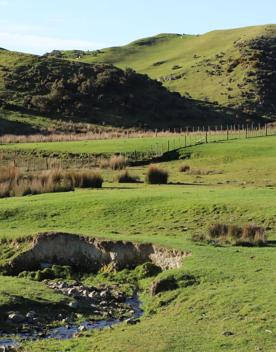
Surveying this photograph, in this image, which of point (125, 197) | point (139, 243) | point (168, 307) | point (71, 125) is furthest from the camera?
point (71, 125)

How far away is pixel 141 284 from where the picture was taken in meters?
21.2

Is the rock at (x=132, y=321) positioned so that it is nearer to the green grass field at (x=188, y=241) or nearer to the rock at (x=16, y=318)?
the green grass field at (x=188, y=241)

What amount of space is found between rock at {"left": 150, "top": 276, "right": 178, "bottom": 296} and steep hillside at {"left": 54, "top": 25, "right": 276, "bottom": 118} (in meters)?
92.3

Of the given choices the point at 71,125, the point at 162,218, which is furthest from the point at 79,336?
the point at 71,125

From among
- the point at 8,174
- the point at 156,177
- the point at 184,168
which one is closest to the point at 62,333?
the point at 8,174

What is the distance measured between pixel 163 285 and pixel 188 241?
4536 mm

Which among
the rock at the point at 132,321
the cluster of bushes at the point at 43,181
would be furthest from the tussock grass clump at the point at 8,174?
the rock at the point at 132,321

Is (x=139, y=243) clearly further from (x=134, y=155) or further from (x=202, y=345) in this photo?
(x=134, y=155)

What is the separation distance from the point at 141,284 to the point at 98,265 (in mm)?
3113

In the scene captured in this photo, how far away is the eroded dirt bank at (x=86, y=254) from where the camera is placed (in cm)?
2283

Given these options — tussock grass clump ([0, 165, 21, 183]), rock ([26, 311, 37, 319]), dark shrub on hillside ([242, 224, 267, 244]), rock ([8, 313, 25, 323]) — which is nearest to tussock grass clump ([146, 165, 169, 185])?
tussock grass clump ([0, 165, 21, 183])

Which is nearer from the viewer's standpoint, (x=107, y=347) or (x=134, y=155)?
(x=107, y=347)

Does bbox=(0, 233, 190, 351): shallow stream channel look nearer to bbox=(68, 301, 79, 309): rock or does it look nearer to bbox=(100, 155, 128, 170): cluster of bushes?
bbox=(68, 301, 79, 309): rock

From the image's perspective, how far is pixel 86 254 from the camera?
24391mm
